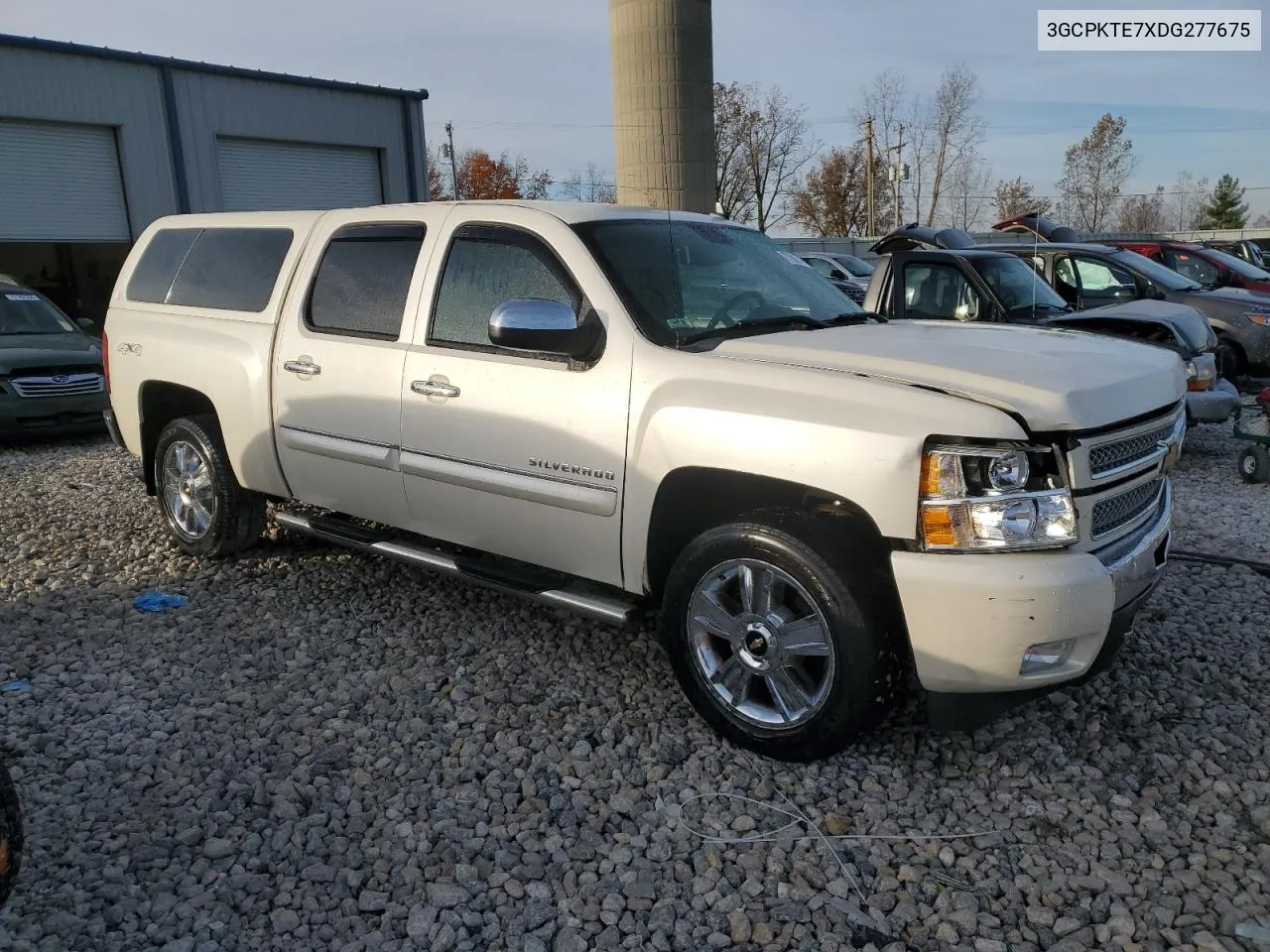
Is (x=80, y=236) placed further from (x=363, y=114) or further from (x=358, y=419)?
(x=358, y=419)

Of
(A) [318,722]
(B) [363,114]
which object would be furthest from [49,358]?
(B) [363,114]

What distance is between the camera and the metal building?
16656 mm

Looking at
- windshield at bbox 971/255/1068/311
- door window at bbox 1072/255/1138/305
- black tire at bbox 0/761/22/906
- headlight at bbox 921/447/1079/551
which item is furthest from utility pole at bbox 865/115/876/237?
black tire at bbox 0/761/22/906

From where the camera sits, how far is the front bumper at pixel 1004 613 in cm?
295

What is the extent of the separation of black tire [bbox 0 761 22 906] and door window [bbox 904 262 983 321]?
7.46 m

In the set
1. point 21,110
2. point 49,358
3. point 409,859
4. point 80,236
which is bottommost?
point 409,859

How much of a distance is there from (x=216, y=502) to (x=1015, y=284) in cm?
657

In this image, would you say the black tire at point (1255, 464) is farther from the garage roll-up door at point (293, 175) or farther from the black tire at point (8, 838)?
the garage roll-up door at point (293, 175)

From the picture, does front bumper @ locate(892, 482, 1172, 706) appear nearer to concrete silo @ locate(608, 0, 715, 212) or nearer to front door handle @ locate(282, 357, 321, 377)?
front door handle @ locate(282, 357, 321, 377)

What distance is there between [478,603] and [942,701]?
2574mm

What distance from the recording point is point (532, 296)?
4.11 meters

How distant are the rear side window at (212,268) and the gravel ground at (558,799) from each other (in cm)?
169

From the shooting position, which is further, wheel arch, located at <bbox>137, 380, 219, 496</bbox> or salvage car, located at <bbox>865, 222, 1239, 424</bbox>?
salvage car, located at <bbox>865, 222, 1239, 424</bbox>

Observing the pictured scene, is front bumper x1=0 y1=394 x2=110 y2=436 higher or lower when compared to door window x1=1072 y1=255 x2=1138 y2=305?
lower
